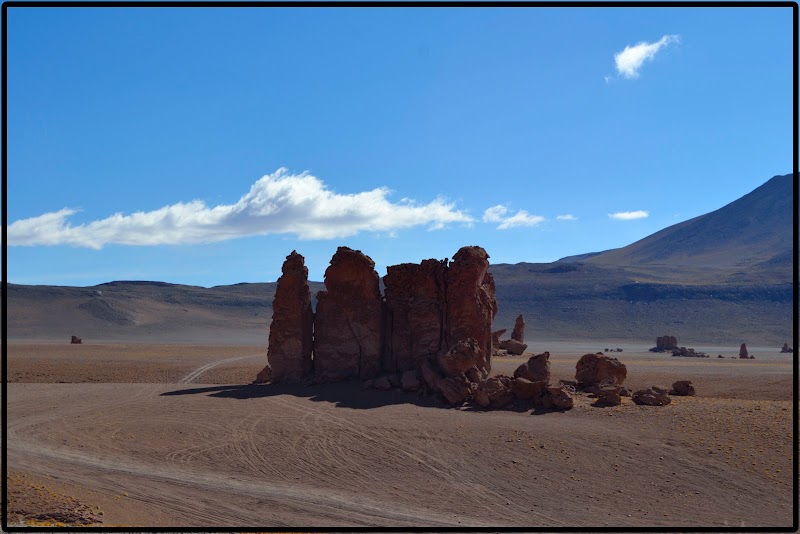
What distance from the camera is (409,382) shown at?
74.0 ft

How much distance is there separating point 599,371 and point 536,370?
193cm

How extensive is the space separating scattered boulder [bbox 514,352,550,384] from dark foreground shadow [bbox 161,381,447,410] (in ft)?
12.0

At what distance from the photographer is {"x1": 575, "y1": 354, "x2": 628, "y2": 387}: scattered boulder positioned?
23.2 m

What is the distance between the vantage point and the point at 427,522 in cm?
1312

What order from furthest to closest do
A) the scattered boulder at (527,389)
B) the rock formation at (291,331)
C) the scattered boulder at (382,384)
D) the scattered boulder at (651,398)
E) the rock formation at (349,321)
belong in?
the rock formation at (291,331)
the rock formation at (349,321)
the scattered boulder at (382,384)
the scattered boulder at (527,389)
the scattered boulder at (651,398)

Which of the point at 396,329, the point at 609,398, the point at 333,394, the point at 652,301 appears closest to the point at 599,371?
the point at 609,398

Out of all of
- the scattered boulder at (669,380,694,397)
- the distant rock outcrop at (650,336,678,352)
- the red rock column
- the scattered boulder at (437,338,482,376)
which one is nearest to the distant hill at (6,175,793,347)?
the distant rock outcrop at (650,336,678,352)

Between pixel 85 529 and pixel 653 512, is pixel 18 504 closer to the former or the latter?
pixel 85 529

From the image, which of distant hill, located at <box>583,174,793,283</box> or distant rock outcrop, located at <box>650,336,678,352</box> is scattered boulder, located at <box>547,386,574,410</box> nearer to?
distant rock outcrop, located at <box>650,336,678,352</box>

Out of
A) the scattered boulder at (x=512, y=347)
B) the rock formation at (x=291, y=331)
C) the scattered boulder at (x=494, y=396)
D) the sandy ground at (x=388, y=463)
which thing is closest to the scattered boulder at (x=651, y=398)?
the sandy ground at (x=388, y=463)

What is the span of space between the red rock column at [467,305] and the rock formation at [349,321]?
2.57 meters

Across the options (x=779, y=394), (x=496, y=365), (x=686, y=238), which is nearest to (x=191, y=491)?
(x=779, y=394)

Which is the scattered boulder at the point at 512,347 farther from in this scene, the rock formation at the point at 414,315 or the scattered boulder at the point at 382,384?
the scattered boulder at the point at 382,384

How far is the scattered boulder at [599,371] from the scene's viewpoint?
23.2m
